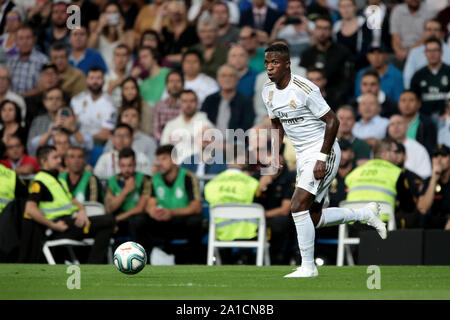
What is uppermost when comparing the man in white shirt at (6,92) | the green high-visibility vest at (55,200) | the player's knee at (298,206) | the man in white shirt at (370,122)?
the man in white shirt at (6,92)

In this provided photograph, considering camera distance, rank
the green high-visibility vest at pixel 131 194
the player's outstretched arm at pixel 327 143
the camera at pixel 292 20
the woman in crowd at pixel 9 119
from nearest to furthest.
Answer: the player's outstretched arm at pixel 327 143
the green high-visibility vest at pixel 131 194
the woman in crowd at pixel 9 119
the camera at pixel 292 20

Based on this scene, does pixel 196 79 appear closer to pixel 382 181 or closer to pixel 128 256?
pixel 382 181

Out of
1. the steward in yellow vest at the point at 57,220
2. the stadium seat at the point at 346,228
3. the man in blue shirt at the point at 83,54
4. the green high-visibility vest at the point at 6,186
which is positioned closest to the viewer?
the stadium seat at the point at 346,228

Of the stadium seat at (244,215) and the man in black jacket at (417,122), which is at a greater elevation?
the man in black jacket at (417,122)

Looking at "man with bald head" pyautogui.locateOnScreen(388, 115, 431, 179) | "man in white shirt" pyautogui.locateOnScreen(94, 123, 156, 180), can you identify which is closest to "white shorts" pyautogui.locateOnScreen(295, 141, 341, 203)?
"man with bald head" pyautogui.locateOnScreen(388, 115, 431, 179)

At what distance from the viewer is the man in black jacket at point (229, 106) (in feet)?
50.4

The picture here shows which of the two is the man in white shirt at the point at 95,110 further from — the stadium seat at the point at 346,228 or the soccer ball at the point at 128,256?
the soccer ball at the point at 128,256

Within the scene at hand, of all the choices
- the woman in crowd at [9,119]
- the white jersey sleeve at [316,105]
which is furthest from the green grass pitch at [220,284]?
the woman in crowd at [9,119]

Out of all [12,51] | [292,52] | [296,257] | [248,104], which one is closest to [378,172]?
[296,257]

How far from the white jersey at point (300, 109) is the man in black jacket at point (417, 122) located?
5.39 metres

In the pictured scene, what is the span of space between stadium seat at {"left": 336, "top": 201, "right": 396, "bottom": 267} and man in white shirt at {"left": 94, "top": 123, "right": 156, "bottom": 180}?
3479mm

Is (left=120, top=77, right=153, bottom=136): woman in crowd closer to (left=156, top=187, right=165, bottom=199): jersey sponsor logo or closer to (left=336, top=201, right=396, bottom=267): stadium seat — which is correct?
(left=156, top=187, right=165, bottom=199): jersey sponsor logo

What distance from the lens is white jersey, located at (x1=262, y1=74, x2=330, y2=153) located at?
9.36 meters
